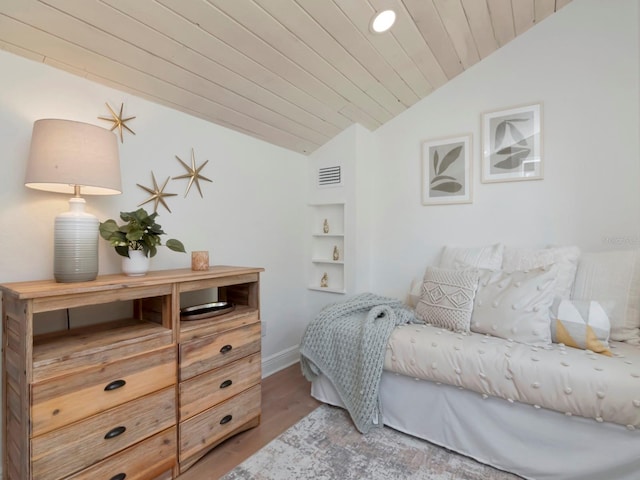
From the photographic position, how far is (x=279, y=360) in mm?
2768

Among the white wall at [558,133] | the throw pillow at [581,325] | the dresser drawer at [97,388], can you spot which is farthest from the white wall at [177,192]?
the throw pillow at [581,325]

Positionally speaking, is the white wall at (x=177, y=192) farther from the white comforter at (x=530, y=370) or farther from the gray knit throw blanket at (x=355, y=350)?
the white comforter at (x=530, y=370)

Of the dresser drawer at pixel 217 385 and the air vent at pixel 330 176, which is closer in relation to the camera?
the dresser drawer at pixel 217 385

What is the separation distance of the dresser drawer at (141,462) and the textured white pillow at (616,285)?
2.36m

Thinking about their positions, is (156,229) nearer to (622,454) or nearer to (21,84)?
(21,84)

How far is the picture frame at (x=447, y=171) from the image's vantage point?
256 centimetres

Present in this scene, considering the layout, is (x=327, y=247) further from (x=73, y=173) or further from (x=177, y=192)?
(x=73, y=173)

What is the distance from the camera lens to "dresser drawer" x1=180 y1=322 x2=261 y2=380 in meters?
1.55

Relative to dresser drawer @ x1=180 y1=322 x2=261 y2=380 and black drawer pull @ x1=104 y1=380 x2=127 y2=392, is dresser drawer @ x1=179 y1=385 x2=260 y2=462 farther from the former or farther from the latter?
black drawer pull @ x1=104 y1=380 x2=127 y2=392

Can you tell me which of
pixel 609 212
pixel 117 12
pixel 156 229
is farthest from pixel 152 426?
pixel 609 212

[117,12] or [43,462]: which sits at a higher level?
[117,12]

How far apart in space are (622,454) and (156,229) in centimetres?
226

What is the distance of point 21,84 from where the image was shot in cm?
141

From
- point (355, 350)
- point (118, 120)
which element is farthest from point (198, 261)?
point (355, 350)
